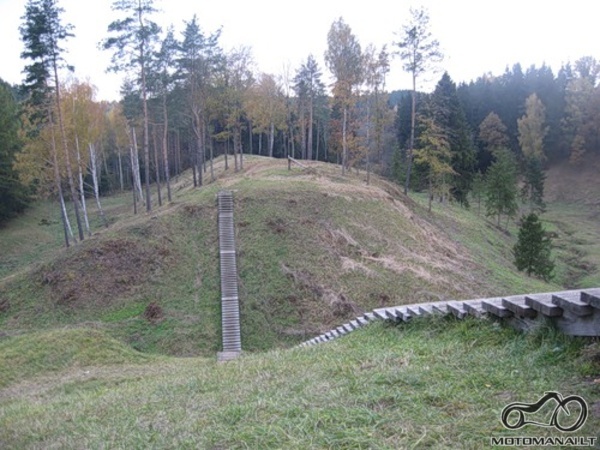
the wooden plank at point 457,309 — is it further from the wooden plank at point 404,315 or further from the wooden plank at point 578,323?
the wooden plank at point 578,323

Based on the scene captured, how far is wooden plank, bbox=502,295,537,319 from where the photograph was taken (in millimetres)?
5227

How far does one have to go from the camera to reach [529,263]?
27531 mm

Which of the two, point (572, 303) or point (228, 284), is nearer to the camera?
point (572, 303)

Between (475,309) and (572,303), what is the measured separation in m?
2.03

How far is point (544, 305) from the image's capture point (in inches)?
194

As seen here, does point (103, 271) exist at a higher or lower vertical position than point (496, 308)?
lower

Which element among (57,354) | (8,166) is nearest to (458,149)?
(57,354)

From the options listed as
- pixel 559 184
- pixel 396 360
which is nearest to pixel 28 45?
pixel 396 360

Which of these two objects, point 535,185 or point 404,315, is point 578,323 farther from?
point 535,185

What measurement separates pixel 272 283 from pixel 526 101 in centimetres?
6054

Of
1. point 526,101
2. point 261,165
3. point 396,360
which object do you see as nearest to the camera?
point 396,360

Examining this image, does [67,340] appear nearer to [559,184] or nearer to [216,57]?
[216,57]

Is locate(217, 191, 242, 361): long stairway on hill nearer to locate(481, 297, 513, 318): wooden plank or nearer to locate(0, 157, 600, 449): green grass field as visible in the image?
locate(0, 157, 600, 449): green grass field

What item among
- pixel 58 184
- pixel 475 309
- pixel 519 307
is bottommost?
pixel 475 309
